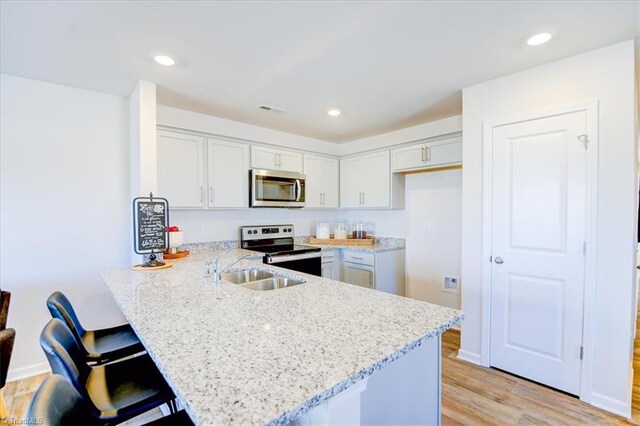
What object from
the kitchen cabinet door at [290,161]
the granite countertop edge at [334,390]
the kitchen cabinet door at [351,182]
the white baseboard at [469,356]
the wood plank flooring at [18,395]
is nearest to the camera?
the granite countertop edge at [334,390]

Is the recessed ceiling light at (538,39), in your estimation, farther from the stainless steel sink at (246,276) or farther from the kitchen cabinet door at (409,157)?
the stainless steel sink at (246,276)

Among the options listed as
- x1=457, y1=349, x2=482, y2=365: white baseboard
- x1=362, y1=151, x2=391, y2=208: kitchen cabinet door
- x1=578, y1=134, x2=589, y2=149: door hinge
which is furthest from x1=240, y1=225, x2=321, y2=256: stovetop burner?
x1=578, y1=134, x2=589, y2=149: door hinge

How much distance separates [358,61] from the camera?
213cm

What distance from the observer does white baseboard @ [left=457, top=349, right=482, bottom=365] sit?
8.46ft

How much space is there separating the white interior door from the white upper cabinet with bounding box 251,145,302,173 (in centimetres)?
227

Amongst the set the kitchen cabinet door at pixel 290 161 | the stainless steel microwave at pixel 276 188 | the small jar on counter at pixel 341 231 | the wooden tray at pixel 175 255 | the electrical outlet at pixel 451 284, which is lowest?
the electrical outlet at pixel 451 284

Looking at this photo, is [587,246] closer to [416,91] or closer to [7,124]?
[416,91]

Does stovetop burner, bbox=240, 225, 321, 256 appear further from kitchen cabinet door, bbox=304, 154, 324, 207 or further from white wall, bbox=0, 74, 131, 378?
white wall, bbox=0, 74, 131, 378

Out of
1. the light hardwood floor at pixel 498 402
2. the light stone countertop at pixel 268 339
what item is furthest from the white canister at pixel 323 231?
the light stone countertop at pixel 268 339

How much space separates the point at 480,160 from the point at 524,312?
123 centimetres

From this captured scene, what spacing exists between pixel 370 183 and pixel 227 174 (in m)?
1.83

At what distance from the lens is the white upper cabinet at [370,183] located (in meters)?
3.89

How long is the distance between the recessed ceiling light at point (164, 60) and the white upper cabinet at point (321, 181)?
2112 millimetres

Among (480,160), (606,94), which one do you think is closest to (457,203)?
(480,160)
